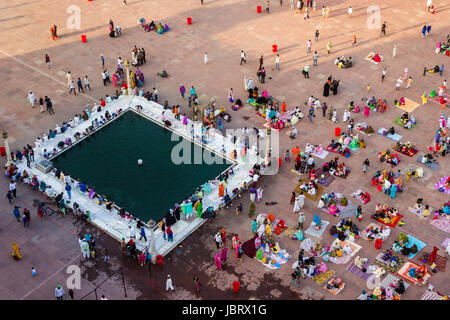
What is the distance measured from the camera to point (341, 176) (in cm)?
5997

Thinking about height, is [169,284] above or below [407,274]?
above

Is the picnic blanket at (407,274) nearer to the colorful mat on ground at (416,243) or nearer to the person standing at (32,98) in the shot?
the colorful mat on ground at (416,243)

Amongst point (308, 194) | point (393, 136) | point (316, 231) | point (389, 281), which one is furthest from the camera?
point (393, 136)

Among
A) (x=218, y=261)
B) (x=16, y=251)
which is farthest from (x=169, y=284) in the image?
(x=16, y=251)

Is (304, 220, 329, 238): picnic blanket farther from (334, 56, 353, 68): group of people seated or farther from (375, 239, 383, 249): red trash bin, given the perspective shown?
(334, 56, 353, 68): group of people seated

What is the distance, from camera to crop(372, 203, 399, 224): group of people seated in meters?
55.1

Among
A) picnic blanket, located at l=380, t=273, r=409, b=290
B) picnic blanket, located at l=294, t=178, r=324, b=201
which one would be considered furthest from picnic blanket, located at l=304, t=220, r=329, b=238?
picnic blanket, located at l=380, t=273, r=409, b=290

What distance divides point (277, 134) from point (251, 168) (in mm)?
6154

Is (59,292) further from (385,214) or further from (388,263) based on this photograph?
(385,214)

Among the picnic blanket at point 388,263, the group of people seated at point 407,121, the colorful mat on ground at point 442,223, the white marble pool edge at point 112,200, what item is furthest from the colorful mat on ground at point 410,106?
the picnic blanket at point 388,263

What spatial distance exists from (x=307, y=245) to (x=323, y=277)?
136 inches

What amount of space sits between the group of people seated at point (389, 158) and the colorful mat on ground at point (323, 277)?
1479 centimetres

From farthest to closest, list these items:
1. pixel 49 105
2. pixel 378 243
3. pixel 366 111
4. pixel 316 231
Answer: pixel 49 105 → pixel 366 111 → pixel 316 231 → pixel 378 243

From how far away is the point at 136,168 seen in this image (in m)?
60.8
